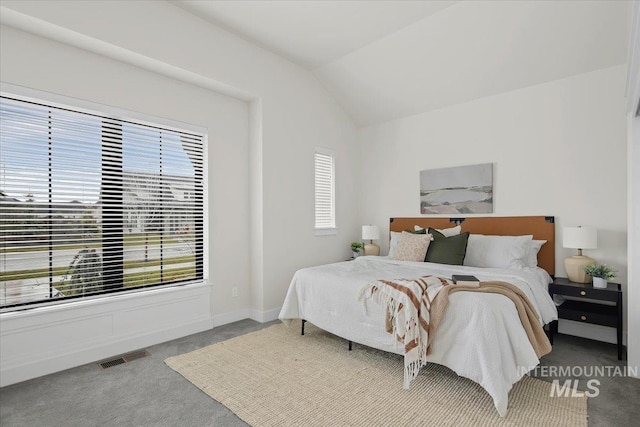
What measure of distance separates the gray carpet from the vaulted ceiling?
296 centimetres

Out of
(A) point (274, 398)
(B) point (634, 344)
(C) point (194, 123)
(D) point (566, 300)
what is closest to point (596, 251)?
(D) point (566, 300)

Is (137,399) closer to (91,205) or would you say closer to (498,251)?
(91,205)

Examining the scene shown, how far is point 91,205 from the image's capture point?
3131 millimetres

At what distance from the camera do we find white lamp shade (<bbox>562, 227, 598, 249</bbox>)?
3.29m

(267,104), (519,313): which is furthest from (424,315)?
(267,104)

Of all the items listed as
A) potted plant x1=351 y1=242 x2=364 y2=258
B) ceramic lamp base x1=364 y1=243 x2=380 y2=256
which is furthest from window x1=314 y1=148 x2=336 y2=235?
ceramic lamp base x1=364 y1=243 x2=380 y2=256

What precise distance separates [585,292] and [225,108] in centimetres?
426

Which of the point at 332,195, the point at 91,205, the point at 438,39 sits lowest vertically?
the point at 91,205

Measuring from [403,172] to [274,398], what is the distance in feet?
12.1

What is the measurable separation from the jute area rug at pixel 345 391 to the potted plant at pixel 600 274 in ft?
4.24

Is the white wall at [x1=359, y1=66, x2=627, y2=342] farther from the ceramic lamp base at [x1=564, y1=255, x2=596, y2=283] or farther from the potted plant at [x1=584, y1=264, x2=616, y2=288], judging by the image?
the potted plant at [x1=584, y1=264, x2=616, y2=288]

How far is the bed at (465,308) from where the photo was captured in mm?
2172

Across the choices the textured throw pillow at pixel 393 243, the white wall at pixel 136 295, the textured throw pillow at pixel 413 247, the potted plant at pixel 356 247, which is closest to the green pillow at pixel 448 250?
the textured throw pillow at pixel 413 247

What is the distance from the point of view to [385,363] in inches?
113
